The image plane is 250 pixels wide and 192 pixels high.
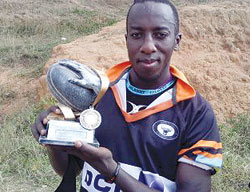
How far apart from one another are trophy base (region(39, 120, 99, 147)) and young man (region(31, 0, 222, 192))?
82 millimetres

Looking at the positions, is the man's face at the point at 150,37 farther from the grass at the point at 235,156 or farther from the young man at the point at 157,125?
the grass at the point at 235,156

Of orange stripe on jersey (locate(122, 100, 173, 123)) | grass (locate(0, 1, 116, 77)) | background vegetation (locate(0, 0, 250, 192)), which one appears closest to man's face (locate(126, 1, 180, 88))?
orange stripe on jersey (locate(122, 100, 173, 123))

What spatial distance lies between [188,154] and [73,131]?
388 mm

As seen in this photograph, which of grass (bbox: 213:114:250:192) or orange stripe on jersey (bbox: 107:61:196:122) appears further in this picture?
grass (bbox: 213:114:250:192)

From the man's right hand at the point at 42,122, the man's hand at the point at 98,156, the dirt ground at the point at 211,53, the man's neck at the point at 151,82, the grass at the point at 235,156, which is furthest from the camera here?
the dirt ground at the point at 211,53

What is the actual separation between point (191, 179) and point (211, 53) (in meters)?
3.76

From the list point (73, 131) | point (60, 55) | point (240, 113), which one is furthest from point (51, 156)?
point (60, 55)

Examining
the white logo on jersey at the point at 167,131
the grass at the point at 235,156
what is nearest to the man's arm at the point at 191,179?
the white logo on jersey at the point at 167,131

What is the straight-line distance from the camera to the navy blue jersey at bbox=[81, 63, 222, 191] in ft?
4.66

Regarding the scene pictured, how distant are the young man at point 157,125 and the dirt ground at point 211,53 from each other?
303 cm

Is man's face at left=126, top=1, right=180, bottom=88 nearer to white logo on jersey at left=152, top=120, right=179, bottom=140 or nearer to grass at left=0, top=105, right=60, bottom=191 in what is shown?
white logo on jersey at left=152, top=120, right=179, bottom=140

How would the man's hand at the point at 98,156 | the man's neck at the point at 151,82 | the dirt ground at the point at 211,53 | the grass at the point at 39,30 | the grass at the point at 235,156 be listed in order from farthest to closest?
1. the grass at the point at 39,30
2. the dirt ground at the point at 211,53
3. the grass at the point at 235,156
4. the man's neck at the point at 151,82
5. the man's hand at the point at 98,156

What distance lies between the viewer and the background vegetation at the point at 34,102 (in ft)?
10.9

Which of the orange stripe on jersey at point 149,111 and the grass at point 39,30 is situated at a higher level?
the orange stripe on jersey at point 149,111
